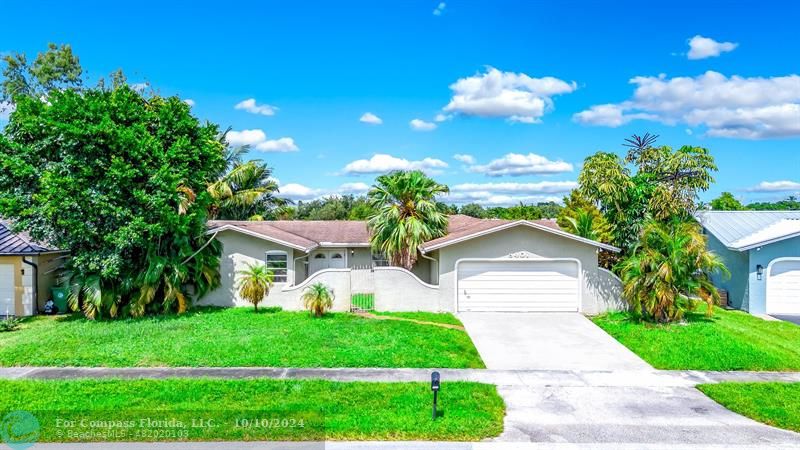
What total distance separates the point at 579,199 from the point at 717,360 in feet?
44.8

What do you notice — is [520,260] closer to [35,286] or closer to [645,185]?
[645,185]

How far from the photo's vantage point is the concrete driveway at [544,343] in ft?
37.3

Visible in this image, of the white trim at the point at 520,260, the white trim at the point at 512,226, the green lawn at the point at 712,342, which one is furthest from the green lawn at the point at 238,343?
the green lawn at the point at 712,342

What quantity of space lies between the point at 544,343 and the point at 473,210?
5564cm

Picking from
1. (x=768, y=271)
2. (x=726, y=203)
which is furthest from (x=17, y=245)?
(x=726, y=203)

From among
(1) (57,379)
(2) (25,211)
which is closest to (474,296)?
(1) (57,379)

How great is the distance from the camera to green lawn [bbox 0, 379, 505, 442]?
7488mm

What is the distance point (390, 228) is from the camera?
1948 centimetres

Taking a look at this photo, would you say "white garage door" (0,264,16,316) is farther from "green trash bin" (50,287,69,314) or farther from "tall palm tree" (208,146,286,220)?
"tall palm tree" (208,146,286,220)

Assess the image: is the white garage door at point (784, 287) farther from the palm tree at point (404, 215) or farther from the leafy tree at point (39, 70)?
the leafy tree at point (39, 70)

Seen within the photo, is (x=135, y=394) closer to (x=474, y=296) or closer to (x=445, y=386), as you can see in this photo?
(x=445, y=386)

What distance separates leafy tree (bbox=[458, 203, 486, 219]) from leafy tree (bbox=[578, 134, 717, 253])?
4416 centimetres

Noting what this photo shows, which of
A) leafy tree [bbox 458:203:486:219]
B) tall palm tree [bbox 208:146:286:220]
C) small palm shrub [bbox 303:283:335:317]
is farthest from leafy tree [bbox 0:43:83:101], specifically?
A: leafy tree [bbox 458:203:486:219]

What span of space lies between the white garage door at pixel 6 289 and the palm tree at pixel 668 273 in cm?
2018
